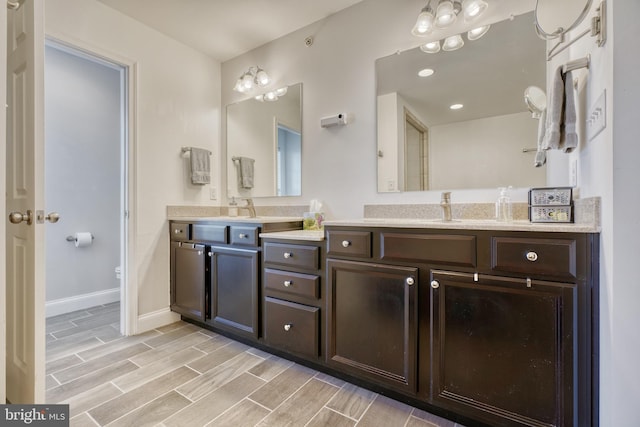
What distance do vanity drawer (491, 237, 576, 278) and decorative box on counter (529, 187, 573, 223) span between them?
0.33 metres

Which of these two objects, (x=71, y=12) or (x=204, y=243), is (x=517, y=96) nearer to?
(x=204, y=243)

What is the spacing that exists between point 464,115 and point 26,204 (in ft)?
7.41

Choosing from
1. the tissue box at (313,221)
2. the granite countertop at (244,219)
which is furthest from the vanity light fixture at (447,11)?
the granite countertop at (244,219)

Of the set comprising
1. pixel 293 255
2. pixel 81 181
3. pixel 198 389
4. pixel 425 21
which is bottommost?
pixel 198 389

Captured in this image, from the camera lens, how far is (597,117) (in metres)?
1.09

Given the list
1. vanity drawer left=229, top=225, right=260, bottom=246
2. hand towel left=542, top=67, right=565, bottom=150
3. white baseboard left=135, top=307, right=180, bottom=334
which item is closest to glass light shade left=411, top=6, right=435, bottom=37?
hand towel left=542, top=67, right=565, bottom=150

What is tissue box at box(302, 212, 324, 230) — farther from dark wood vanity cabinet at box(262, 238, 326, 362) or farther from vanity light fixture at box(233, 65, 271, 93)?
vanity light fixture at box(233, 65, 271, 93)

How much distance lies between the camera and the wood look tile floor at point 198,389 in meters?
1.39

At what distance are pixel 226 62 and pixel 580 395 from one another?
139 inches

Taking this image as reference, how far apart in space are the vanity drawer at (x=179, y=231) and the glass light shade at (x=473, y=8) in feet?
8.09

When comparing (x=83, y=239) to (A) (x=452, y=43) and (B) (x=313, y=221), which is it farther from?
(A) (x=452, y=43)

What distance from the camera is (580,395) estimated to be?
108 cm

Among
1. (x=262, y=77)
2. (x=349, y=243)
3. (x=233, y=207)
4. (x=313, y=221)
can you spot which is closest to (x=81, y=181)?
(x=233, y=207)

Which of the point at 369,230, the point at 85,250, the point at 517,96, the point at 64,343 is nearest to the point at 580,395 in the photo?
the point at 369,230
